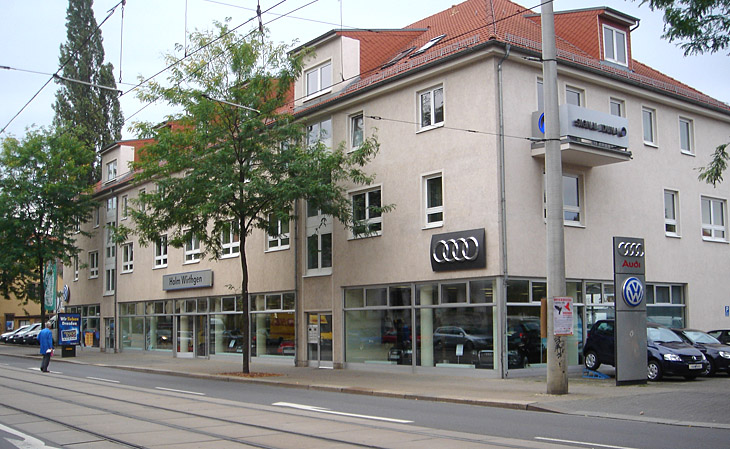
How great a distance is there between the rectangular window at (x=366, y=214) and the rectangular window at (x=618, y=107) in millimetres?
8168

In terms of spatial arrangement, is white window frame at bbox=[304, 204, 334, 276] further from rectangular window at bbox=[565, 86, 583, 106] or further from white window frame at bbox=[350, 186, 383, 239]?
rectangular window at bbox=[565, 86, 583, 106]

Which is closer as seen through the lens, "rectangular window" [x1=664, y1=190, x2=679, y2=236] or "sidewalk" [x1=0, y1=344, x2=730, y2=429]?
"sidewalk" [x1=0, y1=344, x2=730, y2=429]

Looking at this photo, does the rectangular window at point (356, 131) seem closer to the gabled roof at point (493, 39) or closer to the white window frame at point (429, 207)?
the gabled roof at point (493, 39)

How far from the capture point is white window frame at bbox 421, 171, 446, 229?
2148 cm

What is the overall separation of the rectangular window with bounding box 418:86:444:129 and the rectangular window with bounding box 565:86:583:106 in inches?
156

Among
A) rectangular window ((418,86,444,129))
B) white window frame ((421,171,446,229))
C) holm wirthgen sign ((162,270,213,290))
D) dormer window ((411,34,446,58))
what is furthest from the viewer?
holm wirthgen sign ((162,270,213,290))

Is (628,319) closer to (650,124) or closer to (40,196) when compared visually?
(650,124)

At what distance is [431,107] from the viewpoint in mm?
22219

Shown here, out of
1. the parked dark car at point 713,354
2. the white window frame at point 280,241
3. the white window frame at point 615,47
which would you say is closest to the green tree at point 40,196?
the white window frame at point 280,241

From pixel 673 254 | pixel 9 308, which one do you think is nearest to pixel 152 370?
pixel 673 254

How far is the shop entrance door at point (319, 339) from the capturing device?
25.7 meters

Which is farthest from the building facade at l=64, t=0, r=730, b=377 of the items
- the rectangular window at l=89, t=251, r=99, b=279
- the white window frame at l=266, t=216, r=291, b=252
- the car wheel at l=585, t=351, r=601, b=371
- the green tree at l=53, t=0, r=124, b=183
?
the green tree at l=53, t=0, r=124, b=183

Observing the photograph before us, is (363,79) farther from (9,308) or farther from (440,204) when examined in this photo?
(9,308)

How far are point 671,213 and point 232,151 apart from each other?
15165mm
